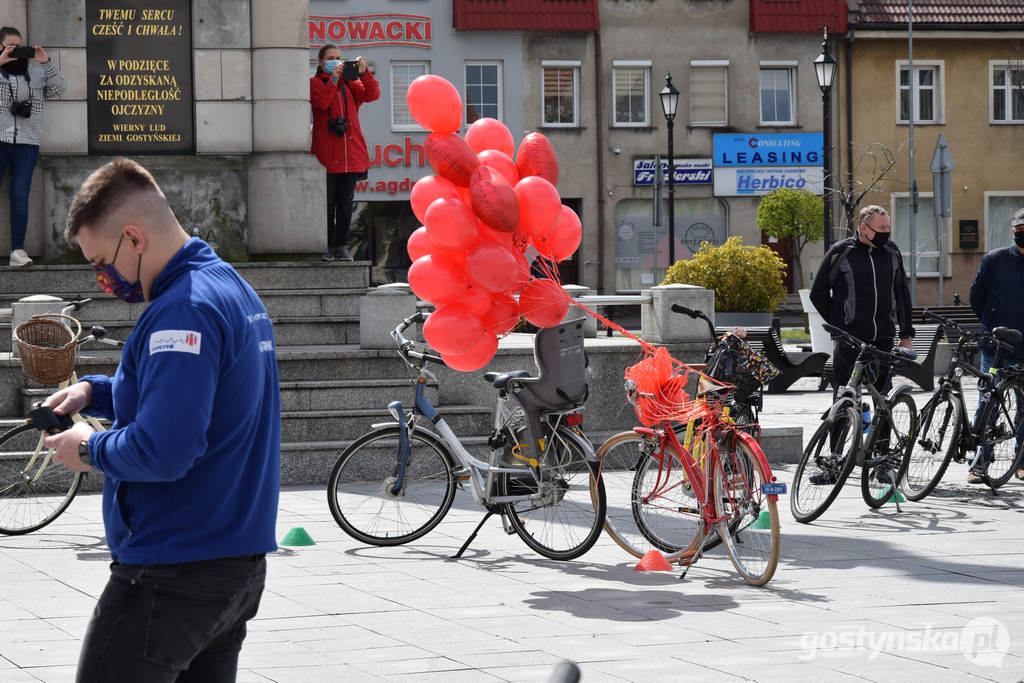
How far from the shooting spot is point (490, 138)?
28.2 ft

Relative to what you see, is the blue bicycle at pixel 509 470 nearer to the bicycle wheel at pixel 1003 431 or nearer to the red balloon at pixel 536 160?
the red balloon at pixel 536 160

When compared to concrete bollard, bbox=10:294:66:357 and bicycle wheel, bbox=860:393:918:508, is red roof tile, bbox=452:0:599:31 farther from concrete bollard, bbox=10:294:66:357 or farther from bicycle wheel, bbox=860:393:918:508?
bicycle wheel, bbox=860:393:918:508

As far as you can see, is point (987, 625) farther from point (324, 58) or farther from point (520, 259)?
point (324, 58)

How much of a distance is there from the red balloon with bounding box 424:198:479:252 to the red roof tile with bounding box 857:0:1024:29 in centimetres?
3305

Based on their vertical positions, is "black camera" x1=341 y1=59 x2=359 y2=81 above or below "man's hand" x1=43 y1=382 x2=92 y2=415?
above

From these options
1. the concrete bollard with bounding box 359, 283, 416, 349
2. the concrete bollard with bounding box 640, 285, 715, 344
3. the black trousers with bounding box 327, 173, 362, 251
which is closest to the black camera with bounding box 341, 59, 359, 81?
the black trousers with bounding box 327, 173, 362, 251

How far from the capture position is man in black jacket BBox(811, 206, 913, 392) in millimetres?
10375

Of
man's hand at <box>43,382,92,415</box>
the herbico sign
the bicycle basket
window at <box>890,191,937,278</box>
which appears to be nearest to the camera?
man's hand at <box>43,382,92,415</box>

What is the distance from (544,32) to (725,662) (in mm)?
33256

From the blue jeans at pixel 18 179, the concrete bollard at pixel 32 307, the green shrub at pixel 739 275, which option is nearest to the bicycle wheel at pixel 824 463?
the concrete bollard at pixel 32 307

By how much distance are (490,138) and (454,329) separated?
128 cm

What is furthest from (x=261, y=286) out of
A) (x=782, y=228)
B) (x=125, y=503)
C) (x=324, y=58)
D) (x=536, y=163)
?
(x=782, y=228)

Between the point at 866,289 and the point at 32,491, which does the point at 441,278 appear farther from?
the point at 866,289

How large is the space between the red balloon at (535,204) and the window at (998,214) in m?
33.8
